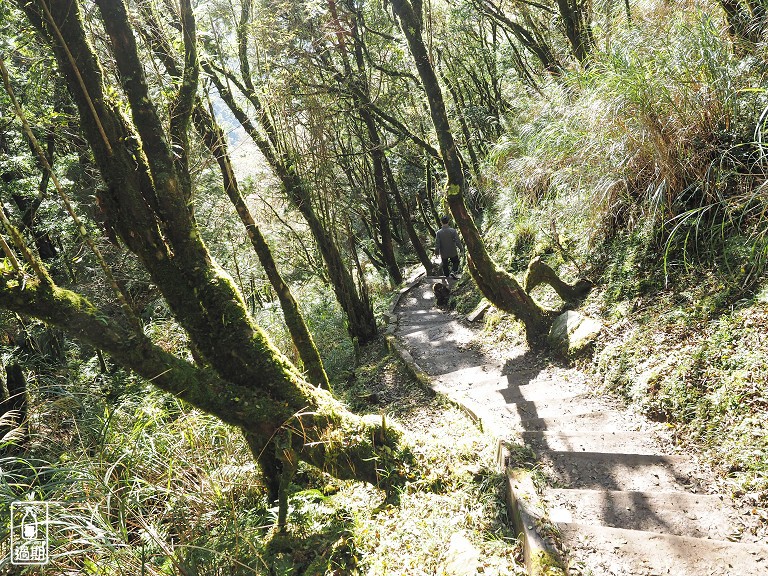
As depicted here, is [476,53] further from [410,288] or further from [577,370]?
[577,370]

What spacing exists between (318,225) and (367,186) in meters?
8.95

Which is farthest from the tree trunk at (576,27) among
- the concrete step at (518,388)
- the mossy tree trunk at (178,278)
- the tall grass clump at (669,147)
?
the mossy tree trunk at (178,278)

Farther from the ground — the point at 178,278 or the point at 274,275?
the point at 274,275

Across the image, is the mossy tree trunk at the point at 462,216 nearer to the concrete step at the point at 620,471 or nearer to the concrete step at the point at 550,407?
the concrete step at the point at 550,407

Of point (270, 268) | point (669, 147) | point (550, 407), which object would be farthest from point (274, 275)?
point (669, 147)

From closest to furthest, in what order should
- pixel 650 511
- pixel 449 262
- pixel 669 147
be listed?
pixel 650 511
pixel 669 147
pixel 449 262

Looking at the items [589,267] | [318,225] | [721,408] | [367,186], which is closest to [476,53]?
[367,186]

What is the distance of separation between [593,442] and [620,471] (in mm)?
484

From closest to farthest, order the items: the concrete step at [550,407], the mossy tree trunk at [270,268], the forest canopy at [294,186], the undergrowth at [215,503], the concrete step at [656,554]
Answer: the concrete step at [656,554], the undergrowth at [215,503], the forest canopy at [294,186], the concrete step at [550,407], the mossy tree trunk at [270,268]

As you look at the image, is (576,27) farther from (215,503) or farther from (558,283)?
(215,503)

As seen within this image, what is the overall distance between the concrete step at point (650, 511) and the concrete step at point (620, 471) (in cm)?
20

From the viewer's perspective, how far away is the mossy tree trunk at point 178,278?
3664 millimetres

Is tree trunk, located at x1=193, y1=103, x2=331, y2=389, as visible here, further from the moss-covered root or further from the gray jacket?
the gray jacket

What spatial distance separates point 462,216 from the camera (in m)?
7.38
